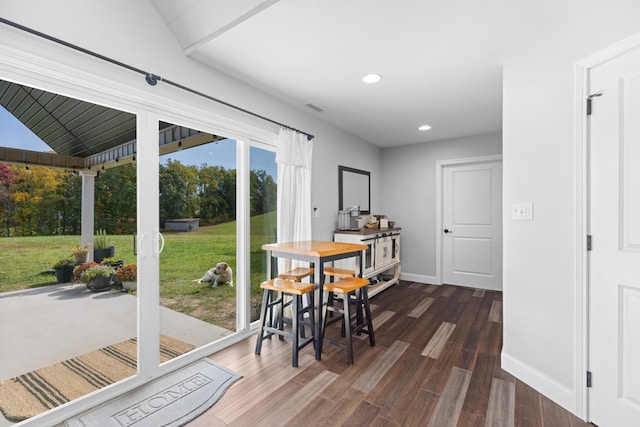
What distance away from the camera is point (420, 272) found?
502 cm

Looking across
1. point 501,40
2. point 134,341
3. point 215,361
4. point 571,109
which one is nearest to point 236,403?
point 215,361

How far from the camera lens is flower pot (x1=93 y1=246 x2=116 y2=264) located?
6.17ft

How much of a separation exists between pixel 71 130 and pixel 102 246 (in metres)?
0.75

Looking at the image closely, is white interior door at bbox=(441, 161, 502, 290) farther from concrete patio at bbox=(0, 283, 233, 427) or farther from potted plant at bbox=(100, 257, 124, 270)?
potted plant at bbox=(100, 257, 124, 270)

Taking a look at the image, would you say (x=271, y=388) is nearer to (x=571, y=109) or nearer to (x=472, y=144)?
(x=571, y=109)

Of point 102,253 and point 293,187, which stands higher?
point 293,187

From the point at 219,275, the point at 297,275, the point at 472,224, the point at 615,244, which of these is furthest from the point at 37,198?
the point at 472,224

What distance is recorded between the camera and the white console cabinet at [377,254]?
385 cm

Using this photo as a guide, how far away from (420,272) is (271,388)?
369cm

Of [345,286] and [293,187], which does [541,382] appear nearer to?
[345,286]

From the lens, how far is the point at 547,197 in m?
1.90

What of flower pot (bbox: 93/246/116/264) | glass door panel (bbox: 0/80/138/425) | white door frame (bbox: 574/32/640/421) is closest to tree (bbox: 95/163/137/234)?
glass door panel (bbox: 0/80/138/425)

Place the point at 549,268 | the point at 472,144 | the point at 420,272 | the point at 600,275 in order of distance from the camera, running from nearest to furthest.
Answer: the point at 600,275 → the point at 549,268 → the point at 472,144 → the point at 420,272

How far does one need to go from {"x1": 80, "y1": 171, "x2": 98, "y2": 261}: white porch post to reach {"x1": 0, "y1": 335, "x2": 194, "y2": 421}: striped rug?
2.24ft
